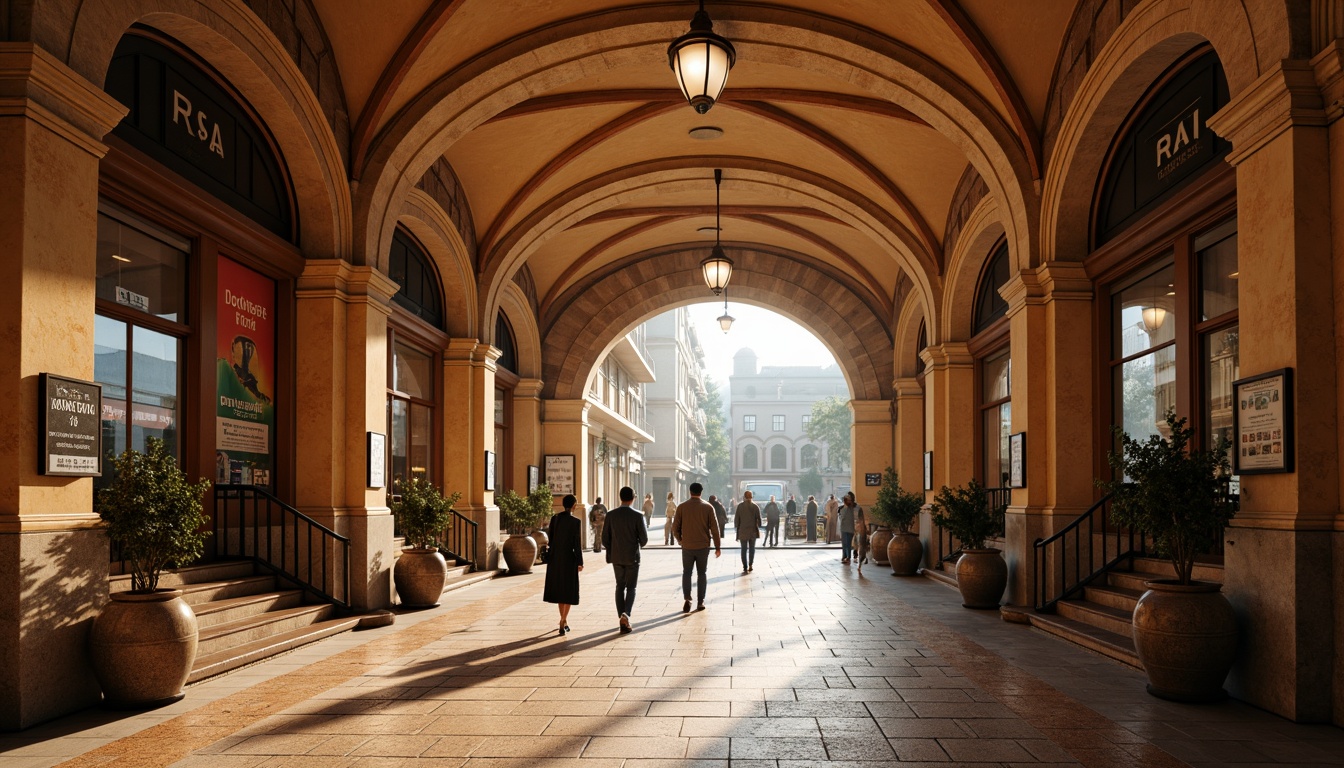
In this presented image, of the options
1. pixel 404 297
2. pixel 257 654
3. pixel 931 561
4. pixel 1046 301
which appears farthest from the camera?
pixel 931 561

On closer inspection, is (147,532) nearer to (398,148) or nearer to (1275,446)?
(398,148)

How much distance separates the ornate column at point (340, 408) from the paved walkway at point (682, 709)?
127 cm

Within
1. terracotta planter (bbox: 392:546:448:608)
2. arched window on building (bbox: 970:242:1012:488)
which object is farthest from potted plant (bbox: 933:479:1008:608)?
terracotta planter (bbox: 392:546:448:608)

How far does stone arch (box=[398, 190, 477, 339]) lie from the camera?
12.5 metres

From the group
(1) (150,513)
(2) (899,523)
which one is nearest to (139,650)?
(1) (150,513)

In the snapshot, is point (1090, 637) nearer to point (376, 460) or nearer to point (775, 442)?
point (376, 460)

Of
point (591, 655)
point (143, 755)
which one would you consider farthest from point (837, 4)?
point (143, 755)

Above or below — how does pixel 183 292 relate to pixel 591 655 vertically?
above

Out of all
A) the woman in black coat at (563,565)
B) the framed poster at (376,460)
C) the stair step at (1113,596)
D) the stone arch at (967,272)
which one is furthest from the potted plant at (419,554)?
the stone arch at (967,272)

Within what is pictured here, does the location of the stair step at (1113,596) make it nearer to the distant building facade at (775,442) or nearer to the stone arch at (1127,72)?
the stone arch at (1127,72)

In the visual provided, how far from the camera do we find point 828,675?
23.3ft

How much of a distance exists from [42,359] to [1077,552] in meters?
8.78

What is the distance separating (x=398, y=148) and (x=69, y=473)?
5.64 metres

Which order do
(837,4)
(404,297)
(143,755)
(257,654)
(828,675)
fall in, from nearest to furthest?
(143,755)
(828,675)
(257,654)
(837,4)
(404,297)
